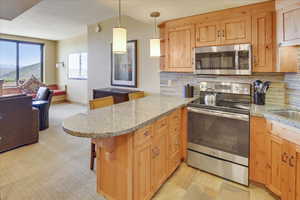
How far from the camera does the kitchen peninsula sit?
152cm

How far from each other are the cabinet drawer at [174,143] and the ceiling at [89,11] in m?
1.84

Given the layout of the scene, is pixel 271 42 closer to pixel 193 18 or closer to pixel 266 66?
pixel 266 66

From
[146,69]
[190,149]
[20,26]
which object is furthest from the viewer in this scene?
[20,26]

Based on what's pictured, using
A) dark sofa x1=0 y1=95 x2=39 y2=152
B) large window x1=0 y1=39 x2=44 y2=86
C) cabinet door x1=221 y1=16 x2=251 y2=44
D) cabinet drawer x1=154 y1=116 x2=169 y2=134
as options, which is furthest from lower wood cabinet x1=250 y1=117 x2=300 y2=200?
large window x1=0 y1=39 x2=44 y2=86

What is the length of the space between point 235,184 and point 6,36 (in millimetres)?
8793

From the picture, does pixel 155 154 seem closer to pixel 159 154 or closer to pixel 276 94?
pixel 159 154

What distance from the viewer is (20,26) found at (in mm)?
5746

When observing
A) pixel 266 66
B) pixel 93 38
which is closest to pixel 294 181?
pixel 266 66

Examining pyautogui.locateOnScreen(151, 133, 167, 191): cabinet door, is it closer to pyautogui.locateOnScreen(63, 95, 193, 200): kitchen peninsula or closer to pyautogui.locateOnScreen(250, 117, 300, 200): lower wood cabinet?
pyautogui.locateOnScreen(63, 95, 193, 200): kitchen peninsula

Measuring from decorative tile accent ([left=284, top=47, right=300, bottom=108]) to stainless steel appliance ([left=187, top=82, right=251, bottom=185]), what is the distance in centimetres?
47

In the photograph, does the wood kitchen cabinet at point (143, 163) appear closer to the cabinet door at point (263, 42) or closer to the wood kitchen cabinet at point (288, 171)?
the wood kitchen cabinet at point (288, 171)

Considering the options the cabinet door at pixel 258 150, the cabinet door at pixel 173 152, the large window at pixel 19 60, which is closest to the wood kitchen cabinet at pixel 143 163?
the cabinet door at pixel 173 152

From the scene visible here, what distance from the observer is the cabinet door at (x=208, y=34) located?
2699 millimetres

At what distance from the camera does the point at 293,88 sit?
93.2 inches
